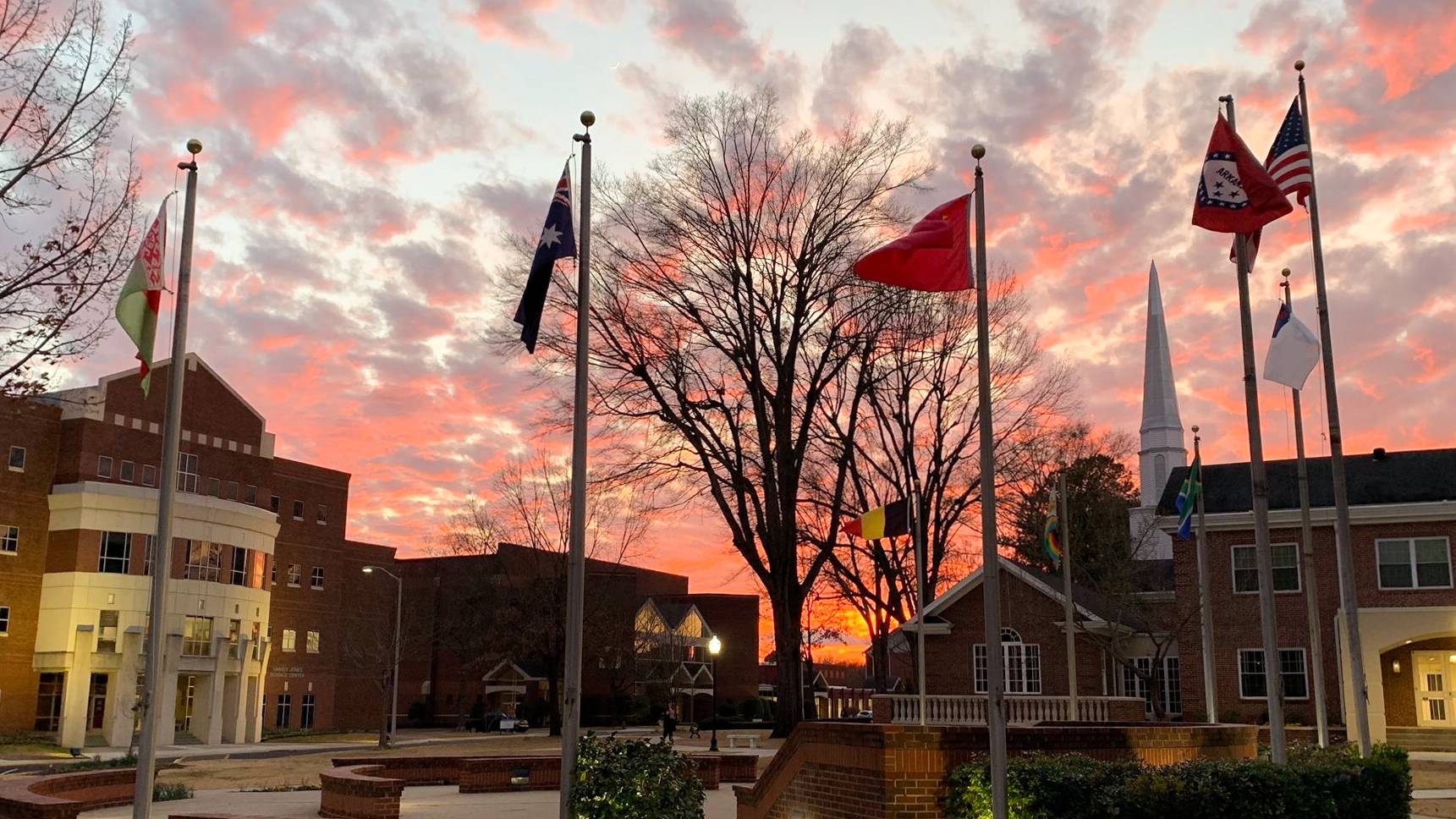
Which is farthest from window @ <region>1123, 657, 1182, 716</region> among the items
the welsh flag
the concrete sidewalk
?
the welsh flag

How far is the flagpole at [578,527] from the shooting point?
14.1 metres

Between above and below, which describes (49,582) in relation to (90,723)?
above

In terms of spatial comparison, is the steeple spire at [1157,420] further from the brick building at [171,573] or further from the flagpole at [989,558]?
the flagpole at [989,558]

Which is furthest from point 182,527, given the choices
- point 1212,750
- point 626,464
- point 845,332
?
point 1212,750

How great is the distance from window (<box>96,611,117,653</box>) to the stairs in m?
48.0

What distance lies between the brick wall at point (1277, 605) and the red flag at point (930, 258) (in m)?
29.5

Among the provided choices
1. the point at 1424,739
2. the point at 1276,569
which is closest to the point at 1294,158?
the point at 1276,569

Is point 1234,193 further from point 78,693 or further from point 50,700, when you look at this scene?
point 50,700

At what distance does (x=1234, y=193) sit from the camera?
15.1 metres

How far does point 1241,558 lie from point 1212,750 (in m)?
24.7

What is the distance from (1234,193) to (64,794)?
21352 millimetres

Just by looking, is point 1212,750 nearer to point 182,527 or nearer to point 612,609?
point 182,527

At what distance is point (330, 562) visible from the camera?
228 ft

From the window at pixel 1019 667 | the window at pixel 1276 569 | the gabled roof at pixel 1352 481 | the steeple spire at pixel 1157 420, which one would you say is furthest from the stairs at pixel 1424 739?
the steeple spire at pixel 1157 420
